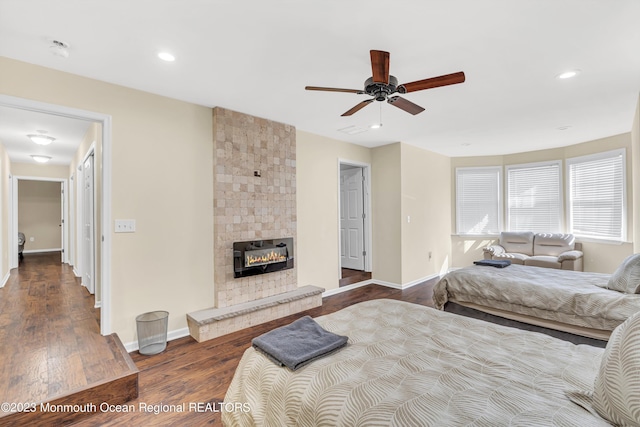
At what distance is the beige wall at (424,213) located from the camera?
17.3 feet

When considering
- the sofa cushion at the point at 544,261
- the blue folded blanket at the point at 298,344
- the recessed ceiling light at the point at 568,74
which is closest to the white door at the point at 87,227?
the blue folded blanket at the point at 298,344

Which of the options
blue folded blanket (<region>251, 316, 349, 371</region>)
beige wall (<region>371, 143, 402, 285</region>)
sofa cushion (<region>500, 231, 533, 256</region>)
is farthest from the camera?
A: sofa cushion (<region>500, 231, 533, 256</region>)

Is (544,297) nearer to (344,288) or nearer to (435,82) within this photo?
(435,82)

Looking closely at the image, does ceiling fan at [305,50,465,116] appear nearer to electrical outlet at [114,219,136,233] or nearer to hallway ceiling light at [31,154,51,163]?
electrical outlet at [114,219,136,233]

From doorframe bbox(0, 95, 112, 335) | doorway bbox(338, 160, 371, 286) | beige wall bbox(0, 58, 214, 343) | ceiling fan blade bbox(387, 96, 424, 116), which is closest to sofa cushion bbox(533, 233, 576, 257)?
doorway bbox(338, 160, 371, 286)

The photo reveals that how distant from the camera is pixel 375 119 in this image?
389cm

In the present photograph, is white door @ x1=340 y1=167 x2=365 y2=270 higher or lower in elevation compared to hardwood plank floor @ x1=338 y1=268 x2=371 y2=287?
higher

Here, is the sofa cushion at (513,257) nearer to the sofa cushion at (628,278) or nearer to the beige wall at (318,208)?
the sofa cushion at (628,278)

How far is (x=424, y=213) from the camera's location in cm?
577

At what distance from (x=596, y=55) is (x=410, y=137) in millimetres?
2594

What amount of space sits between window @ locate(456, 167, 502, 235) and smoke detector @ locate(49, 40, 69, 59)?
666 cm

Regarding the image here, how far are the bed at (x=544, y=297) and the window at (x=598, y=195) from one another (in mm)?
2376

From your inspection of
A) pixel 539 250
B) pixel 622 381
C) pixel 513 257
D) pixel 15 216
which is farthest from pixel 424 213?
pixel 15 216

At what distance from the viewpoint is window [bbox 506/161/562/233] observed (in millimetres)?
5805
